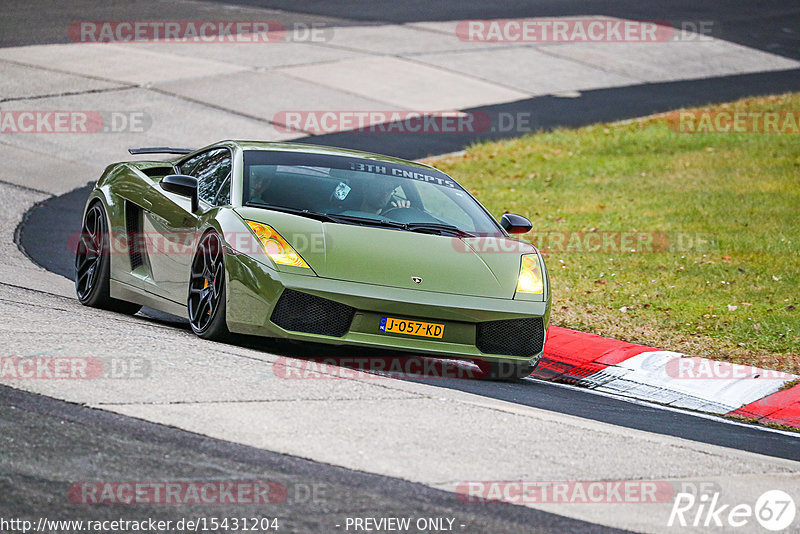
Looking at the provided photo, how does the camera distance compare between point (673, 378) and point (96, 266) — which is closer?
point (673, 378)

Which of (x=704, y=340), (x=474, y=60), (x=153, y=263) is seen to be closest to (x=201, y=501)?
(x=153, y=263)

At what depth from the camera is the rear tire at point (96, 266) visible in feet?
28.7

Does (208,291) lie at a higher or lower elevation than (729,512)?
higher

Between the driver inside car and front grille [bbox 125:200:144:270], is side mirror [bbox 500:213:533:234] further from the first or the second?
front grille [bbox 125:200:144:270]

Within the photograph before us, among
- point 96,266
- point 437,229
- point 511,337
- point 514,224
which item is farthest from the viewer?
point 96,266

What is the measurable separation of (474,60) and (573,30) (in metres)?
4.74

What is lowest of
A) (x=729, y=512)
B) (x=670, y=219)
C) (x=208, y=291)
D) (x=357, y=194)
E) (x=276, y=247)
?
(x=670, y=219)

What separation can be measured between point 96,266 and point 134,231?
1.56 feet

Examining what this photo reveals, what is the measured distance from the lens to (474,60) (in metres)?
23.8

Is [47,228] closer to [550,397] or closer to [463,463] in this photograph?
[550,397]

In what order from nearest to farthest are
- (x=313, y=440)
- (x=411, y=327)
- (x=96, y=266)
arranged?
(x=313, y=440) → (x=411, y=327) → (x=96, y=266)

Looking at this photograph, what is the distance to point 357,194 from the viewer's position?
316 inches

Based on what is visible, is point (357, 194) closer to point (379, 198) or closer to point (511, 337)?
point (379, 198)

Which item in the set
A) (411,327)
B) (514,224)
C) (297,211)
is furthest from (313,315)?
(514,224)
